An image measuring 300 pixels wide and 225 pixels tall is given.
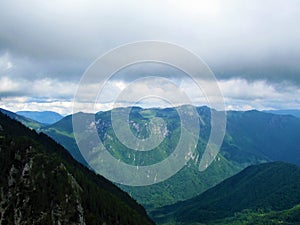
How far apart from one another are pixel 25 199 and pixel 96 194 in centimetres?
3347

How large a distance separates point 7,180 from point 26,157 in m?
12.0

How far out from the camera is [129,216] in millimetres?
169875

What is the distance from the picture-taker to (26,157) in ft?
483

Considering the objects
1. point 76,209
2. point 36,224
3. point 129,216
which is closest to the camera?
point 36,224

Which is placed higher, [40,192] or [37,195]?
[40,192]

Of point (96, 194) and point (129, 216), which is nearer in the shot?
point (96, 194)

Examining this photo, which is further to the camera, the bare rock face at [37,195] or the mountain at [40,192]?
the mountain at [40,192]

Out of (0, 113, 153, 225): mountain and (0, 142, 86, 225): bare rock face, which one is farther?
(0, 113, 153, 225): mountain

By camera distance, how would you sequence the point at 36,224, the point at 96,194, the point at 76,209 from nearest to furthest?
the point at 36,224 → the point at 76,209 → the point at 96,194

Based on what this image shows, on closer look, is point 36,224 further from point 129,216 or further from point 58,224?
point 129,216

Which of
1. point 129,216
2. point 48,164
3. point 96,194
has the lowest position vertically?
point 129,216

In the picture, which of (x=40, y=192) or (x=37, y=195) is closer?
(x=37, y=195)

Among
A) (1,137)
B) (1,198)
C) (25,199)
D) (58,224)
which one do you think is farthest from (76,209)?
(1,137)

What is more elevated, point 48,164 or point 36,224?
point 48,164
